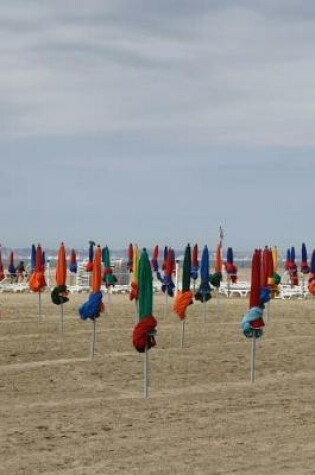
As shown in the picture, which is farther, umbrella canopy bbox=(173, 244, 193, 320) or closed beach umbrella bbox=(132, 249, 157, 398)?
umbrella canopy bbox=(173, 244, 193, 320)

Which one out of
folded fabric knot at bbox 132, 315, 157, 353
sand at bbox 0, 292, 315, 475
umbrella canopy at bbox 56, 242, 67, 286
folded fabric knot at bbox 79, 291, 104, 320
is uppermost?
umbrella canopy at bbox 56, 242, 67, 286

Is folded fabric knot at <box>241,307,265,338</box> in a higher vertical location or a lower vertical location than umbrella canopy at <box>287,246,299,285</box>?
lower

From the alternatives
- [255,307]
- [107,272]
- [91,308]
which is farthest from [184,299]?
[107,272]

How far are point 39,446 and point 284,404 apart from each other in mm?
4144

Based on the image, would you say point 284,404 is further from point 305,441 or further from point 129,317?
point 129,317

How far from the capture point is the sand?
9.66 m

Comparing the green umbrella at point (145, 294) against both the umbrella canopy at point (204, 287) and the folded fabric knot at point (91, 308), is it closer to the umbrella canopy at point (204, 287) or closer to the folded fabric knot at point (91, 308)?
the folded fabric knot at point (91, 308)

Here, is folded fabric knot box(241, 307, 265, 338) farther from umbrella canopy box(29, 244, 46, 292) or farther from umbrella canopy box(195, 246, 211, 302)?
umbrella canopy box(29, 244, 46, 292)

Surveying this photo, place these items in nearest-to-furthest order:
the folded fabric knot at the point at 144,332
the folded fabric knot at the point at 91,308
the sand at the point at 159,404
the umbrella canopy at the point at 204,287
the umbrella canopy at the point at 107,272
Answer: the sand at the point at 159,404 < the folded fabric knot at the point at 144,332 < the folded fabric knot at the point at 91,308 < the umbrella canopy at the point at 204,287 < the umbrella canopy at the point at 107,272

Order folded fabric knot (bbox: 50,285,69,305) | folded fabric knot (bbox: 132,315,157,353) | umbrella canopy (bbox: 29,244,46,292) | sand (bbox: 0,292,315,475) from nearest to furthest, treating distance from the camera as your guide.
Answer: sand (bbox: 0,292,315,475), folded fabric knot (bbox: 132,315,157,353), folded fabric knot (bbox: 50,285,69,305), umbrella canopy (bbox: 29,244,46,292)

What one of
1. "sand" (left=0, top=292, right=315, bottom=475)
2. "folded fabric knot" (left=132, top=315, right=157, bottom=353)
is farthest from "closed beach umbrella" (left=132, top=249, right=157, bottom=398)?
"sand" (left=0, top=292, right=315, bottom=475)

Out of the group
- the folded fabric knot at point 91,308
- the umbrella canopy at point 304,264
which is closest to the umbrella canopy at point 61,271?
the folded fabric knot at point 91,308

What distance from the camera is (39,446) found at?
33.8 feet

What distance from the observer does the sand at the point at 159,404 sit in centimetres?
966
